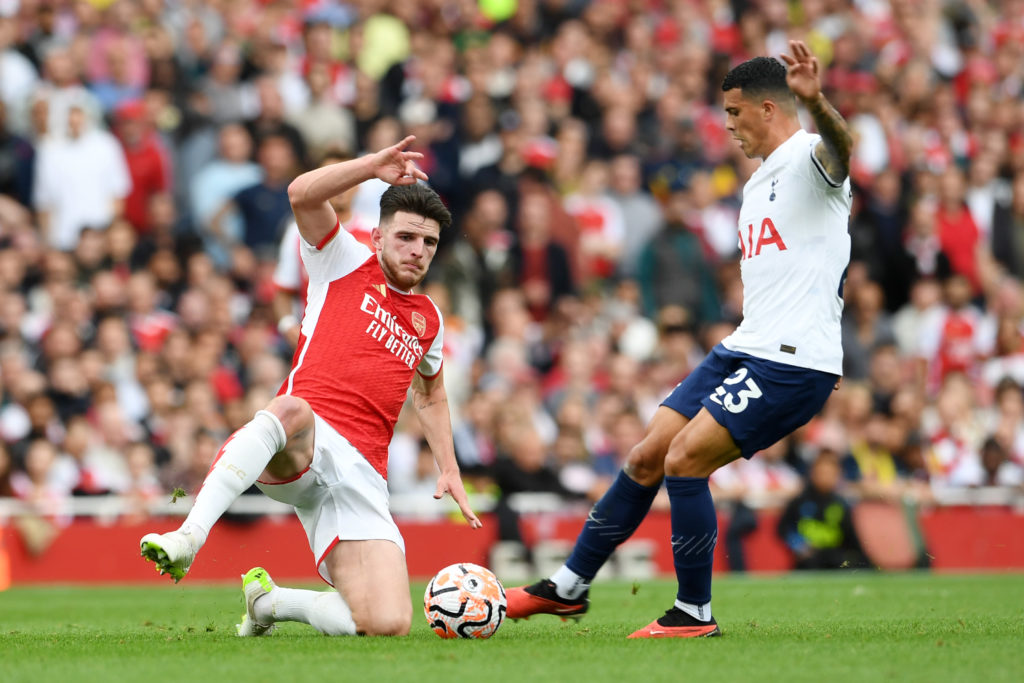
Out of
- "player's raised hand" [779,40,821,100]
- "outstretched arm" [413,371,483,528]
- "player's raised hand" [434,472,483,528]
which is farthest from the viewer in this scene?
"outstretched arm" [413,371,483,528]

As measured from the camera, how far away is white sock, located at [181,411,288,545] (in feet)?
21.6

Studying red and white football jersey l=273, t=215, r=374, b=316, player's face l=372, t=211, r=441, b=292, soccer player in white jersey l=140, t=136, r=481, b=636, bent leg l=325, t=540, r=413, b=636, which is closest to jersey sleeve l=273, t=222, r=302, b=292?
red and white football jersey l=273, t=215, r=374, b=316

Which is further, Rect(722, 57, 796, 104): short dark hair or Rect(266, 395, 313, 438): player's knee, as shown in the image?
Rect(722, 57, 796, 104): short dark hair

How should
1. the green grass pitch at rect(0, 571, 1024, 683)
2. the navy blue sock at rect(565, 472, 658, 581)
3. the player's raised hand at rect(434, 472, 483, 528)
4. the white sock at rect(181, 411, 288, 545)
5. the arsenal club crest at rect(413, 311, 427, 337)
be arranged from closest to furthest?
the green grass pitch at rect(0, 571, 1024, 683) < the white sock at rect(181, 411, 288, 545) < the player's raised hand at rect(434, 472, 483, 528) < the navy blue sock at rect(565, 472, 658, 581) < the arsenal club crest at rect(413, 311, 427, 337)

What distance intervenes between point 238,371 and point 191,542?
842cm

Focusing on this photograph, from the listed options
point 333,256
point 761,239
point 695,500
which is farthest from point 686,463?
point 333,256

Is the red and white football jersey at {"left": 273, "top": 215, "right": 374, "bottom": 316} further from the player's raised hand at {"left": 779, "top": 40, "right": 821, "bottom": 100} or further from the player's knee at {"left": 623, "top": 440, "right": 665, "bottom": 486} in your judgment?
the player's raised hand at {"left": 779, "top": 40, "right": 821, "bottom": 100}

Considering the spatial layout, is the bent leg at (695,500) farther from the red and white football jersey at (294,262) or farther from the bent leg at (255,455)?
the red and white football jersey at (294,262)

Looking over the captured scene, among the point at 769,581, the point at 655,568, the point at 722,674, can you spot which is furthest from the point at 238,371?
the point at 722,674

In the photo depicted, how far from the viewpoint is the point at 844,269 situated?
7.18 m

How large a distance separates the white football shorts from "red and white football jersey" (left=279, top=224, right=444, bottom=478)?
0.24 feet

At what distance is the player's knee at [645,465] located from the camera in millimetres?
7348

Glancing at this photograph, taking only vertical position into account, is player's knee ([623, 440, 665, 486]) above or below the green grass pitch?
above

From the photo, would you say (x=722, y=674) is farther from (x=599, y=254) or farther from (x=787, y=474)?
(x=599, y=254)
